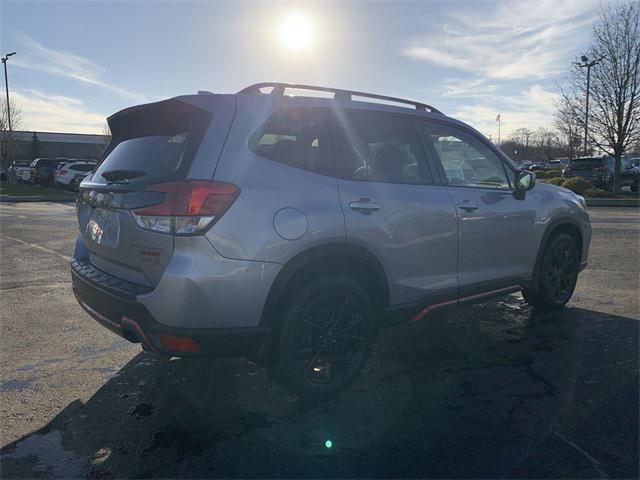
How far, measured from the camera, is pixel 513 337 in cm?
460

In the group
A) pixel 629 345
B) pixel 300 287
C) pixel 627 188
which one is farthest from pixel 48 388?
pixel 627 188

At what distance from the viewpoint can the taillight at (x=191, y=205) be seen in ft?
9.18

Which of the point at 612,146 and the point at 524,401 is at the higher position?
the point at 612,146

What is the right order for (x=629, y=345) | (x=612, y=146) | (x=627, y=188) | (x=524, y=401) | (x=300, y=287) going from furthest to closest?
(x=627, y=188) → (x=612, y=146) → (x=629, y=345) → (x=524, y=401) → (x=300, y=287)

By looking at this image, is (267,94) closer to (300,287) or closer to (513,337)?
(300,287)

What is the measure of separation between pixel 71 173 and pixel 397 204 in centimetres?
2756

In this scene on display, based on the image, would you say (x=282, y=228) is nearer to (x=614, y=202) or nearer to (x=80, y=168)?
(x=614, y=202)

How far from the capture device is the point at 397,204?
356cm

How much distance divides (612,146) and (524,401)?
21.3m

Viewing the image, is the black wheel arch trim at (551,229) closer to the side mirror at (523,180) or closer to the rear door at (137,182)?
the side mirror at (523,180)

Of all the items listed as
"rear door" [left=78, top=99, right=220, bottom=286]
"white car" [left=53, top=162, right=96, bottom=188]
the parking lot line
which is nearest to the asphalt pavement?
"rear door" [left=78, top=99, right=220, bottom=286]

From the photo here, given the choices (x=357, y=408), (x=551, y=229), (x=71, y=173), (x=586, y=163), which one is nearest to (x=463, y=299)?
(x=357, y=408)

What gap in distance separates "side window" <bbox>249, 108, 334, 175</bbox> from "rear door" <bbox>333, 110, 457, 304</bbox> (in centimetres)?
12

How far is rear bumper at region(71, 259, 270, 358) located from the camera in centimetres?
285
